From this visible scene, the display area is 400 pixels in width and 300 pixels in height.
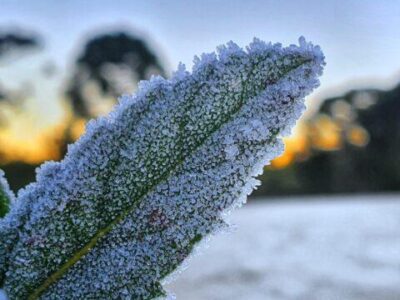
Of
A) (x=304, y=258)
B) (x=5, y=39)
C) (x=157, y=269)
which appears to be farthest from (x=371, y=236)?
(x=5, y=39)

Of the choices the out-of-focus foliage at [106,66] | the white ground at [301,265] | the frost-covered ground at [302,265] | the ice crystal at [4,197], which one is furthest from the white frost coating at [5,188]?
the out-of-focus foliage at [106,66]

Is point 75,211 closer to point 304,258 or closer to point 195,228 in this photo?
point 195,228

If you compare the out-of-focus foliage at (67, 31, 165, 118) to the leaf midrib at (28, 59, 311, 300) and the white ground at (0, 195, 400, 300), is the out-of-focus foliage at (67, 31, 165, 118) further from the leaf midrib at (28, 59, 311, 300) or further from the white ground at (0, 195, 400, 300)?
the leaf midrib at (28, 59, 311, 300)

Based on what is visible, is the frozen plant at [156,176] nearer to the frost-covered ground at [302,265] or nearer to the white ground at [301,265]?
the frost-covered ground at [302,265]

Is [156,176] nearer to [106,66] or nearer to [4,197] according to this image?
[4,197]

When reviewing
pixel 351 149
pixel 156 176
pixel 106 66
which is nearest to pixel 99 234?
pixel 156 176

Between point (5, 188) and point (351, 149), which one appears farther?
point (351, 149)
